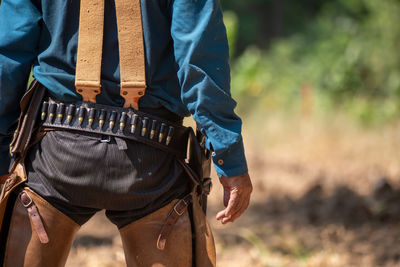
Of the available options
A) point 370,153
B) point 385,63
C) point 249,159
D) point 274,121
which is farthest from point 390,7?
point 249,159

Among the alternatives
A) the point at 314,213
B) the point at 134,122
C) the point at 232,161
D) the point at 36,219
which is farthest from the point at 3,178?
the point at 314,213

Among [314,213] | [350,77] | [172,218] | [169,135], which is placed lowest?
[350,77]

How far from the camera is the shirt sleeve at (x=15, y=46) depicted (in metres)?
2.19

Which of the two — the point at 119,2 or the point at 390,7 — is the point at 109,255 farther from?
the point at 390,7

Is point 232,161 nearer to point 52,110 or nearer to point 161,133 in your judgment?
point 161,133

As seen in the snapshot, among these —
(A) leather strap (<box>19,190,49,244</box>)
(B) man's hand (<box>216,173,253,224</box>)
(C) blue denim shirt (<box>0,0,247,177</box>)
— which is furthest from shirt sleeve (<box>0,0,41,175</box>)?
(B) man's hand (<box>216,173,253,224</box>)

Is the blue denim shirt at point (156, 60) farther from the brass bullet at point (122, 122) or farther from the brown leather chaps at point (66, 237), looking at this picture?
the brown leather chaps at point (66, 237)

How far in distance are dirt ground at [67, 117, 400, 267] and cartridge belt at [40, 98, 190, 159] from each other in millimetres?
2319

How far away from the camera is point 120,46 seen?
2.14m

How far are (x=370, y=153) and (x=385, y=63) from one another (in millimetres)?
4752

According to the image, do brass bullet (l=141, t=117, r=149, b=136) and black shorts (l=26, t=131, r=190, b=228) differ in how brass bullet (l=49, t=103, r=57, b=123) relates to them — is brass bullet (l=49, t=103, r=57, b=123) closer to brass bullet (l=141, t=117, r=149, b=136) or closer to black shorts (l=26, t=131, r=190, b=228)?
black shorts (l=26, t=131, r=190, b=228)

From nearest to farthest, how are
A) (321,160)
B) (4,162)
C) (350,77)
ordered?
1. (4,162)
2. (321,160)
3. (350,77)

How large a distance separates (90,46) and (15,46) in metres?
0.32

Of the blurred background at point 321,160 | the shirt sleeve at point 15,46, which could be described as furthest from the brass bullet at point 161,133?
the blurred background at point 321,160
